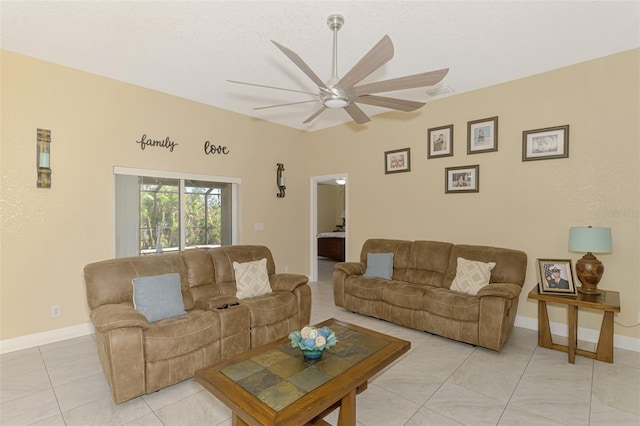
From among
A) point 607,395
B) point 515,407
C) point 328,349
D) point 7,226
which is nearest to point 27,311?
point 7,226

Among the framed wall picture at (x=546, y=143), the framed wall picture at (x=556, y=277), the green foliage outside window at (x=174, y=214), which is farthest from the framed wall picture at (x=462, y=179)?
the green foliage outside window at (x=174, y=214)

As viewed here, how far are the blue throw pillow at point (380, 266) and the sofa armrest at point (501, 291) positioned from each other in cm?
130

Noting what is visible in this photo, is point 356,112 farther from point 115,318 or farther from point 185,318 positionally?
point 115,318

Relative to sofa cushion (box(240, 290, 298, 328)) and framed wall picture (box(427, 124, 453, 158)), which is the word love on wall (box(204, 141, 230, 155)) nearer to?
sofa cushion (box(240, 290, 298, 328))

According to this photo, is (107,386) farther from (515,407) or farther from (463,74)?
(463,74)

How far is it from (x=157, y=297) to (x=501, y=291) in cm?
328

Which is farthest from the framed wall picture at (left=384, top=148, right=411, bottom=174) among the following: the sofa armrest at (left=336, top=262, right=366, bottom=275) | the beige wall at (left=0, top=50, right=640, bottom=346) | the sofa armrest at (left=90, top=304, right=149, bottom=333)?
the sofa armrest at (left=90, top=304, right=149, bottom=333)

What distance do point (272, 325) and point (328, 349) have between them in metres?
1.16

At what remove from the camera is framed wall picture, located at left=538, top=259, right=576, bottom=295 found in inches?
121

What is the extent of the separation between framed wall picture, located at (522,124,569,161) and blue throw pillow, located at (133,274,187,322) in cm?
423

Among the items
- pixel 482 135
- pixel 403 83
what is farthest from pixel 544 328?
pixel 403 83

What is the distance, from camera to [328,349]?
2146 mm

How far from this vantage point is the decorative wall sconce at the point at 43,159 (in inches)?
131

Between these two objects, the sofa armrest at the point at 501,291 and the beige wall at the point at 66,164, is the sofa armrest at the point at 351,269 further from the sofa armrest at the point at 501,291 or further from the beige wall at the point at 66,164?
the beige wall at the point at 66,164
